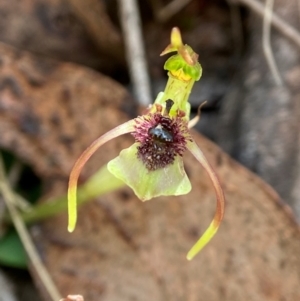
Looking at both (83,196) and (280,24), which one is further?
(280,24)

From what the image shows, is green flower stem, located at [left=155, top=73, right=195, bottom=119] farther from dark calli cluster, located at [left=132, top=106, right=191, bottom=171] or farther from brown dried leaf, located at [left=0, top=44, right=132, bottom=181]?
brown dried leaf, located at [left=0, top=44, right=132, bottom=181]

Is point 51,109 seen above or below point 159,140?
above

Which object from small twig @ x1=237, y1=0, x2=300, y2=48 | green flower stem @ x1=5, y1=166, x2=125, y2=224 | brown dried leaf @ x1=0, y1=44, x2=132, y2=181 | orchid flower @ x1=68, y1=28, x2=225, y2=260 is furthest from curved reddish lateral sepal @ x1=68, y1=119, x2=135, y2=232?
small twig @ x1=237, y1=0, x2=300, y2=48

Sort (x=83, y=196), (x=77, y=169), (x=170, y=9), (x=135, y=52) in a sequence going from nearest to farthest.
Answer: (x=77, y=169), (x=83, y=196), (x=135, y=52), (x=170, y=9)

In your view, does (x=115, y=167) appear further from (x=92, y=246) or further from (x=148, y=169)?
(x=92, y=246)

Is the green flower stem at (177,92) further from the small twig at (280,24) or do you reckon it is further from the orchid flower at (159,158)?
the small twig at (280,24)

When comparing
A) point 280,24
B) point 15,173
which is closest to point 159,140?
point 15,173

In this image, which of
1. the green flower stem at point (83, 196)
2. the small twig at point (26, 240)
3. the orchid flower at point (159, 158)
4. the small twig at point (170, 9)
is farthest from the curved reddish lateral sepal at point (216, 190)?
the small twig at point (170, 9)

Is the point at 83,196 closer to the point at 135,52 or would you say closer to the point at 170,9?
the point at 135,52
